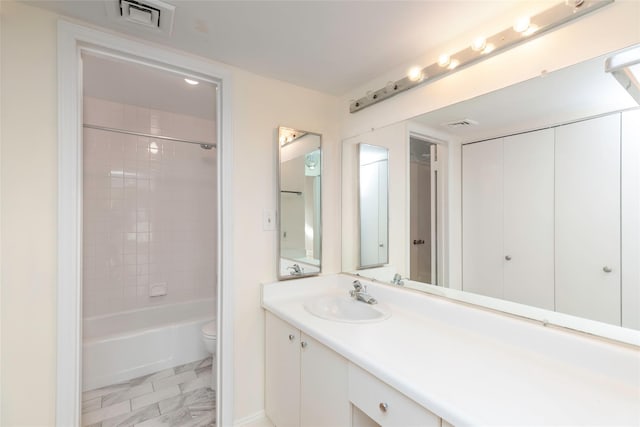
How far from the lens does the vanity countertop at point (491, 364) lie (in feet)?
2.54

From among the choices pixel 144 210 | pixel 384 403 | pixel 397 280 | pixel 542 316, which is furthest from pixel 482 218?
pixel 144 210

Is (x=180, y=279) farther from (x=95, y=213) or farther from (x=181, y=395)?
(x=181, y=395)

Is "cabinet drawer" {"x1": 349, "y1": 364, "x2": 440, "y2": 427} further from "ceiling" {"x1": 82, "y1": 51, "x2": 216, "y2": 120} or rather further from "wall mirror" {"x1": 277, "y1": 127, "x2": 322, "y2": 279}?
"ceiling" {"x1": 82, "y1": 51, "x2": 216, "y2": 120}

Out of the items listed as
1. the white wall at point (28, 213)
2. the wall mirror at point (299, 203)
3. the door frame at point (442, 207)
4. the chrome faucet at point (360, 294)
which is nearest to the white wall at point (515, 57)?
the door frame at point (442, 207)

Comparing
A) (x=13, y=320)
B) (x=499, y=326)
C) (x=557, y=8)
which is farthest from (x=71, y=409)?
(x=557, y=8)

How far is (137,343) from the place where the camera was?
7.53 ft

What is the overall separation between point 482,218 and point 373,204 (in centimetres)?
72

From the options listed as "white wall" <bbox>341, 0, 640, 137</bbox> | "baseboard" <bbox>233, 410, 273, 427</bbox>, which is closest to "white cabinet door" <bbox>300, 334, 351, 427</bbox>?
"baseboard" <bbox>233, 410, 273, 427</bbox>

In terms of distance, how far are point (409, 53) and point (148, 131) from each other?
7.87 ft

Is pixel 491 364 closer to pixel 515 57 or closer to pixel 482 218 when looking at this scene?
pixel 482 218

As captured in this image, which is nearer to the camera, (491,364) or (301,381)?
(491,364)

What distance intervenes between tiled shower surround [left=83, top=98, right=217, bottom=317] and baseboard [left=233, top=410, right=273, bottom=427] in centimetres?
155

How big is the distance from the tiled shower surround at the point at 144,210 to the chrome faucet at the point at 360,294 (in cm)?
187

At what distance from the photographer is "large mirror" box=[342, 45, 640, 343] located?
0.97m
